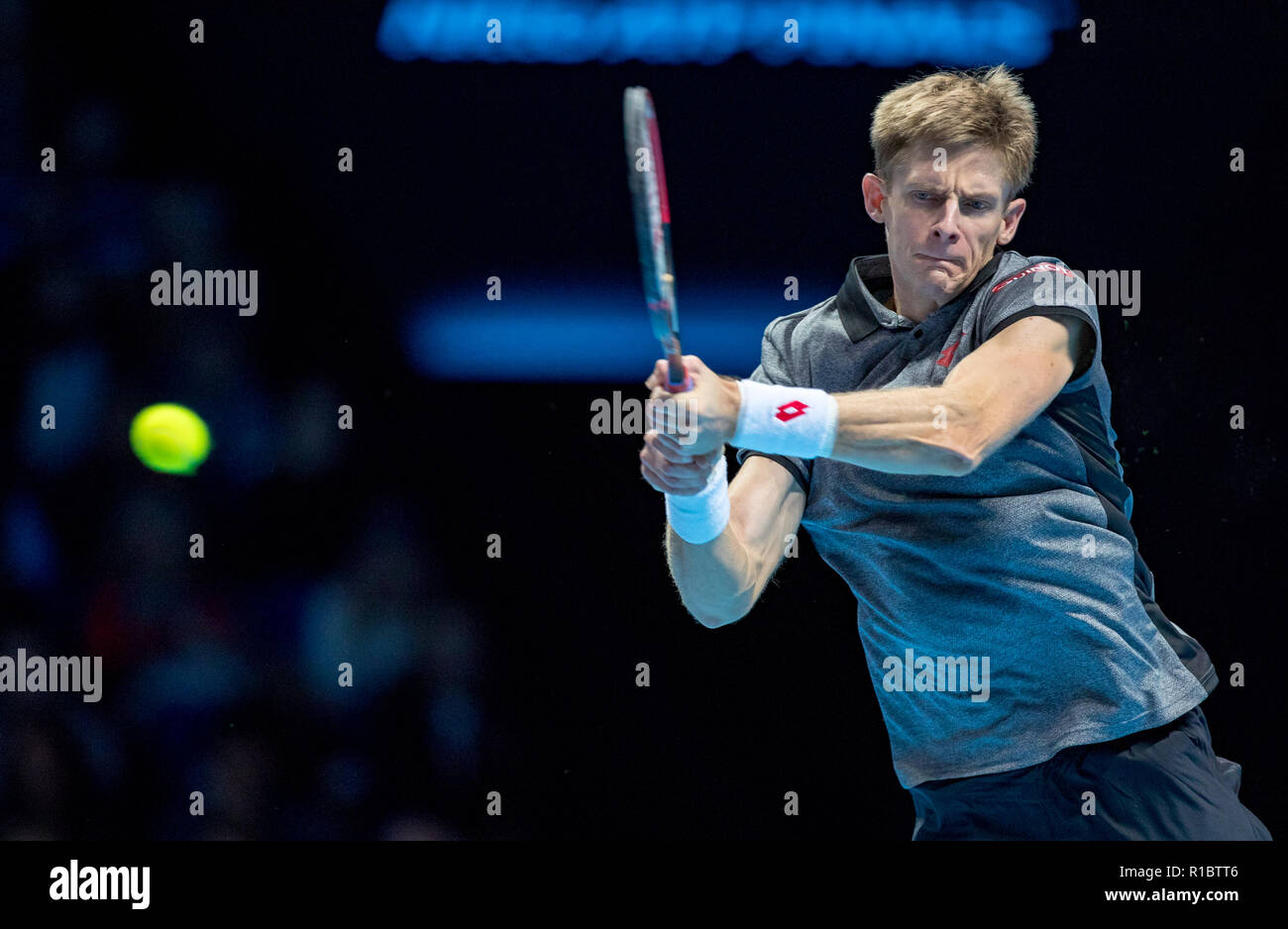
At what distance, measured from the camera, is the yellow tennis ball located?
377cm

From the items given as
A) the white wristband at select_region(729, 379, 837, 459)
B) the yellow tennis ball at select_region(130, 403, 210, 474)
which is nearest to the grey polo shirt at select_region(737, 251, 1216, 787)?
the white wristband at select_region(729, 379, 837, 459)

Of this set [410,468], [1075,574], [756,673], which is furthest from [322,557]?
[1075,574]

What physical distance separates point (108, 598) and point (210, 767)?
0.56m

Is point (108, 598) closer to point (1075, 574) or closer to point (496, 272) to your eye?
point (496, 272)

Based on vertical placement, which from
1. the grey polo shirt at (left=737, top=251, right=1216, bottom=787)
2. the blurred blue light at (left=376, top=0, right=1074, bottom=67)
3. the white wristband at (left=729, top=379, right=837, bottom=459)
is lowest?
the grey polo shirt at (left=737, top=251, right=1216, bottom=787)

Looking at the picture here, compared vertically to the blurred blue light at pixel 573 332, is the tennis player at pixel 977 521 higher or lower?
lower

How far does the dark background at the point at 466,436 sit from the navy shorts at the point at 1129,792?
1.53 m

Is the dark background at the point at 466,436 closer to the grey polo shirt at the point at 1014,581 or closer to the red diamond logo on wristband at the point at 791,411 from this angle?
the grey polo shirt at the point at 1014,581

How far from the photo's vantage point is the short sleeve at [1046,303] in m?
2.03

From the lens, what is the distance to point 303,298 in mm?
3746

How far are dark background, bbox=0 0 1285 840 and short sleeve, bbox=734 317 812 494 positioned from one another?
119cm

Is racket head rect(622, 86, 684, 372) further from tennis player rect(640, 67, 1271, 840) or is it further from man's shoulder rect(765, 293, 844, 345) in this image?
man's shoulder rect(765, 293, 844, 345)

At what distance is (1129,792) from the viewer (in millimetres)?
2066

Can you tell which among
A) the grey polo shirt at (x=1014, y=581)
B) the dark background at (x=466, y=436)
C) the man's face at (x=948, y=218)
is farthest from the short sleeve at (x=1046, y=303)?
the dark background at (x=466, y=436)
